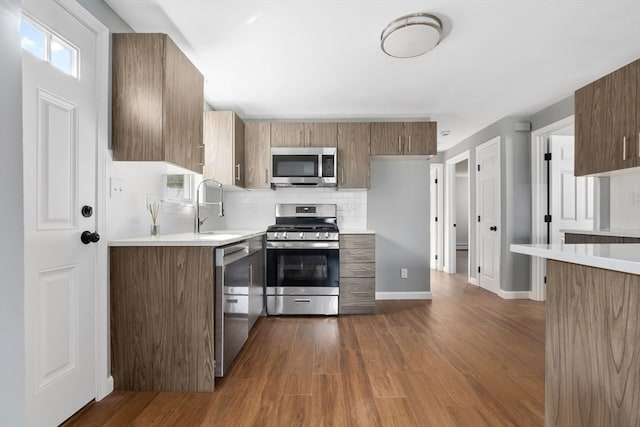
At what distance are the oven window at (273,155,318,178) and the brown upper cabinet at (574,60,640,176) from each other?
8.02 ft

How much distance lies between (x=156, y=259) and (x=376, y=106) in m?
2.83

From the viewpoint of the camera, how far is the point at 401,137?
11.9ft

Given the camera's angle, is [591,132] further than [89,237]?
Yes

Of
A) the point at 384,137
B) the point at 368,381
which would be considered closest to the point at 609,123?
the point at 384,137

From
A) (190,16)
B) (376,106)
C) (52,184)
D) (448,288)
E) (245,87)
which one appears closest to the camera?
(52,184)

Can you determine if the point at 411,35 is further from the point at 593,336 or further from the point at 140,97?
the point at 593,336

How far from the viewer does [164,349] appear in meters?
1.83

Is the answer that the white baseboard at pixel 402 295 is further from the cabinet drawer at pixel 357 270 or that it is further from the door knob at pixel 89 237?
the door knob at pixel 89 237

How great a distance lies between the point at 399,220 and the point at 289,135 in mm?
1778

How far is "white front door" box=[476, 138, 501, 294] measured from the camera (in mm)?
4152

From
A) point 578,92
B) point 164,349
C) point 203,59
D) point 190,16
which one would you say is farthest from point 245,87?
point 578,92

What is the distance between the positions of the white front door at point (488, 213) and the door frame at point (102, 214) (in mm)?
4327

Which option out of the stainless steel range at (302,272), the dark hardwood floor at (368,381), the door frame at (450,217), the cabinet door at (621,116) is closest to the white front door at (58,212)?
the dark hardwood floor at (368,381)

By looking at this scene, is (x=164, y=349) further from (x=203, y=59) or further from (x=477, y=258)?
(x=477, y=258)
